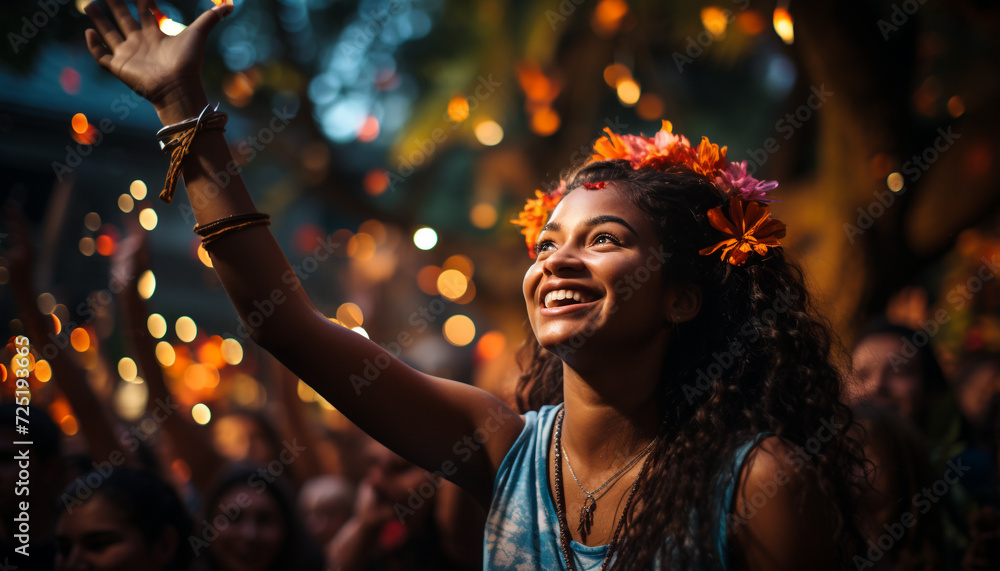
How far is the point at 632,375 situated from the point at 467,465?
545 millimetres

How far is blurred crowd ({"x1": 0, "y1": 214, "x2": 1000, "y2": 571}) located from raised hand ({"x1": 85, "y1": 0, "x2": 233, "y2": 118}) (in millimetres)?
1638

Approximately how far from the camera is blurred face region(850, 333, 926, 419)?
3449 mm

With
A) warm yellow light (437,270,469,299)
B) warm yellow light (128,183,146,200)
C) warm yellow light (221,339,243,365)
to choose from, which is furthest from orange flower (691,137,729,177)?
warm yellow light (128,183,146,200)

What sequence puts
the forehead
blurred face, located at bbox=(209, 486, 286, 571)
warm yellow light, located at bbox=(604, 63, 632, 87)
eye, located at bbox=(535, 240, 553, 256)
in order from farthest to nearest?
warm yellow light, located at bbox=(604, 63, 632, 87) → blurred face, located at bbox=(209, 486, 286, 571) → eye, located at bbox=(535, 240, 553, 256) → the forehead

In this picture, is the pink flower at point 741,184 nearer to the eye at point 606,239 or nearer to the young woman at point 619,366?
the young woman at point 619,366

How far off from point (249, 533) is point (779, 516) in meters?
2.48

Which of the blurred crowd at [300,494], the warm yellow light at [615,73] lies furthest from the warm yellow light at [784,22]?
the warm yellow light at [615,73]

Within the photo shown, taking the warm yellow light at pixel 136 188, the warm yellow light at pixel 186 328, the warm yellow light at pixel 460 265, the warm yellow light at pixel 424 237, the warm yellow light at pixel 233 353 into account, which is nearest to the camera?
the warm yellow light at pixel 424 237

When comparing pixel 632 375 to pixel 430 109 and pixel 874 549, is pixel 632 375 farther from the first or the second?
pixel 430 109

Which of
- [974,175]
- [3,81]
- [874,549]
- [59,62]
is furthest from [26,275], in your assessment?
[59,62]

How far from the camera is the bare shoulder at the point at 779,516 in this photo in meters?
1.44

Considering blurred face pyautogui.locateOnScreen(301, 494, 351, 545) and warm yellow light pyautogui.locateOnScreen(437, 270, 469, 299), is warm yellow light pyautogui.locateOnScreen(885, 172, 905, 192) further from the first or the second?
warm yellow light pyautogui.locateOnScreen(437, 270, 469, 299)

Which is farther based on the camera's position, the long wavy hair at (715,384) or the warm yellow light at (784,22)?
the warm yellow light at (784,22)

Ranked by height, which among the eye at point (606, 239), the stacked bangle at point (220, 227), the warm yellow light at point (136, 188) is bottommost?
the eye at point (606, 239)
